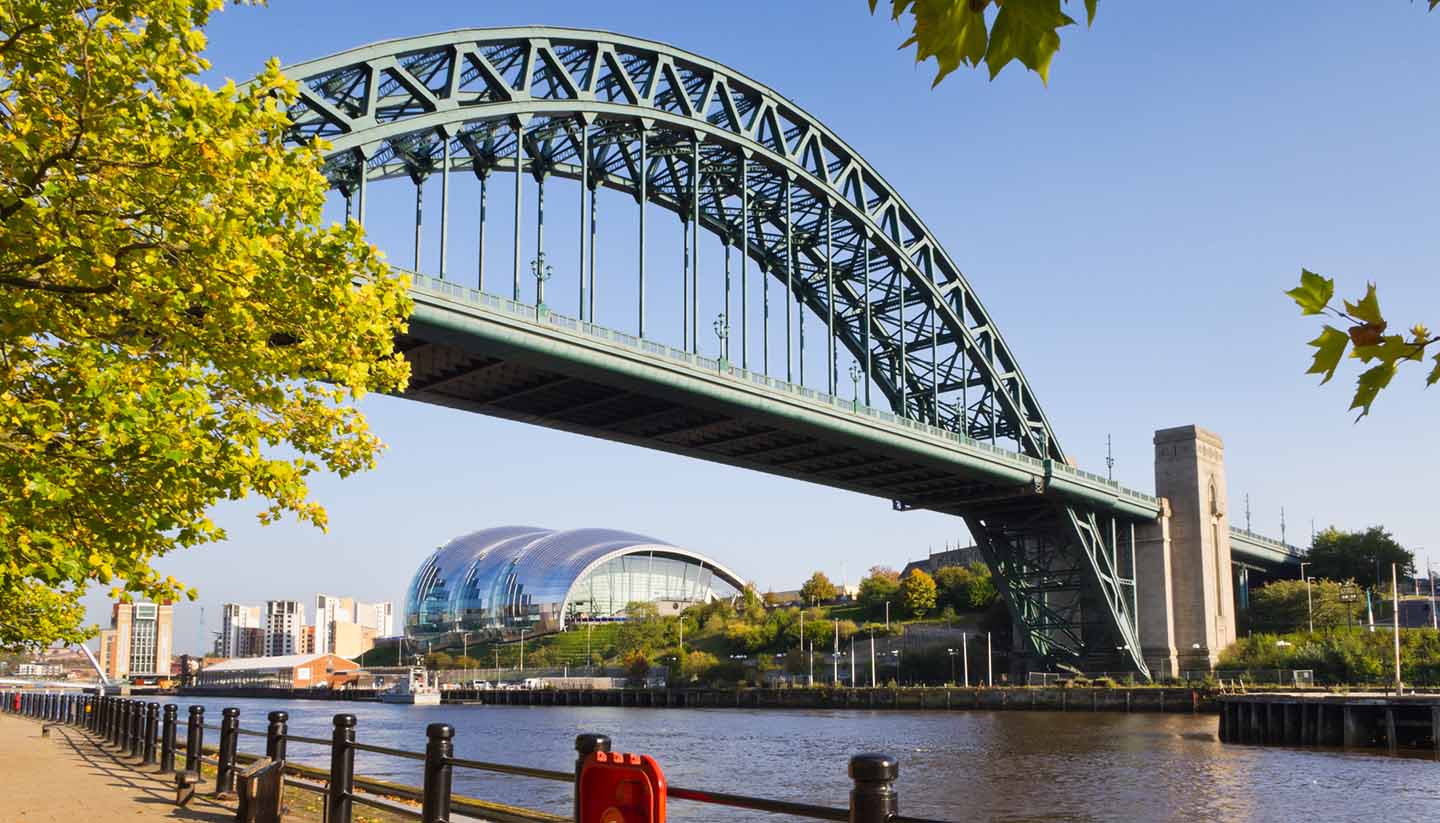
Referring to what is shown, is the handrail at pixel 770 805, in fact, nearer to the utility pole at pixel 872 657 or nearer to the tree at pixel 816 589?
the utility pole at pixel 872 657

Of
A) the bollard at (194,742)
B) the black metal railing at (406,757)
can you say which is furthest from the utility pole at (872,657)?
the bollard at (194,742)

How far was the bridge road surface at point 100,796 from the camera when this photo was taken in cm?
1520

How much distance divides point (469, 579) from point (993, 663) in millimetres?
94915

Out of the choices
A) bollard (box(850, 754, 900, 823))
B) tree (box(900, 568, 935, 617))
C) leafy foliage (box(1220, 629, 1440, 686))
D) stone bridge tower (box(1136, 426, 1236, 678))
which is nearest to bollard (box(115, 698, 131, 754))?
bollard (box(850, 754, 900, 823))

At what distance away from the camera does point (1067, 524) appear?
257 feet

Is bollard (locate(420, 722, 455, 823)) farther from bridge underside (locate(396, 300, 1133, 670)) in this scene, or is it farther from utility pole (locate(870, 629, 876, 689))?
utility pole (locate(870, 629, 876, 689))

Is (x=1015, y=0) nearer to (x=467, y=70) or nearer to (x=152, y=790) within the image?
(x=152, y=790)

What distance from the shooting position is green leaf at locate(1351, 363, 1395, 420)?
10.3 feet

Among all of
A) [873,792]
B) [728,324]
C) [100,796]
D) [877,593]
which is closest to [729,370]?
[728,324]

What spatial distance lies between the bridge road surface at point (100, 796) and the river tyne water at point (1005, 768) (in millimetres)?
8638

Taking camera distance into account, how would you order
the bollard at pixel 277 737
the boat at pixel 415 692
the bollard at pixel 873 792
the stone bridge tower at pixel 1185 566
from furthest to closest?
the boat at pixel 415 692
the stone bridge tower at pixel 1185 566
the bollard at pixel 277 737
the bollard at pixel 873 792

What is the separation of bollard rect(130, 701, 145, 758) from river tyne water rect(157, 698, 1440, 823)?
24.9 feet

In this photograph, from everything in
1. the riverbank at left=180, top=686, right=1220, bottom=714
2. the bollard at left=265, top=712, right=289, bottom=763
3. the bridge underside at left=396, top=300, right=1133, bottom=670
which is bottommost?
the riverbank at left=180, top=686, right=1220, bottom=714

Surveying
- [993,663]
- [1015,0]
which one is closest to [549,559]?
→ [993,663]
